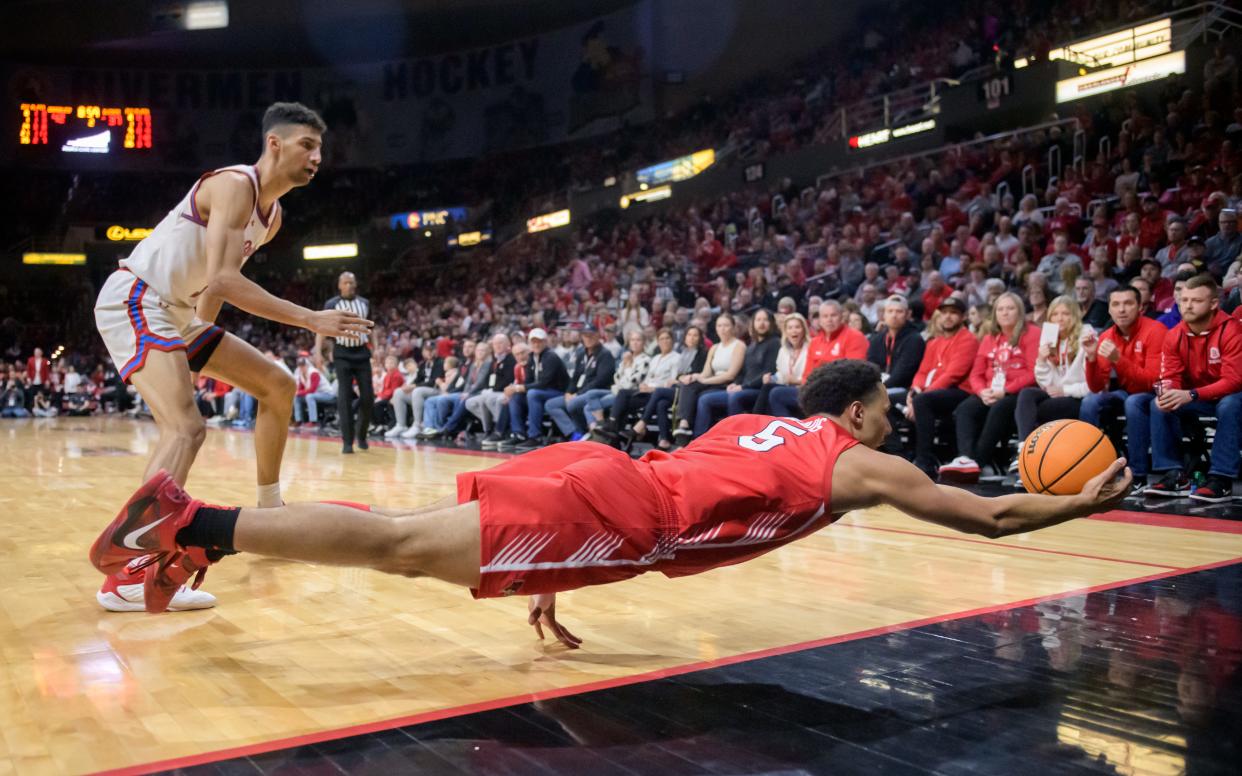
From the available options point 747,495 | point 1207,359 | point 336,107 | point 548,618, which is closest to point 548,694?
point 548,618

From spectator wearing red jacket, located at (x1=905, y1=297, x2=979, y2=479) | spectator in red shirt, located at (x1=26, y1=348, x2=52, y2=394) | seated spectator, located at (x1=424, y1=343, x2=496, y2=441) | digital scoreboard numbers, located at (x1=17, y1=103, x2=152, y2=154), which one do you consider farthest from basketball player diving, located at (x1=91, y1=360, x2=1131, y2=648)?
digital scoreboard numbers, located at (x1=17, y1=103, x2=152, y2=154)

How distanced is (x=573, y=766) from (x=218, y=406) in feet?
60.6

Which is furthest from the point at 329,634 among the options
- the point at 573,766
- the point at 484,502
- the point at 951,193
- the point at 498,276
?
the point at 498,276

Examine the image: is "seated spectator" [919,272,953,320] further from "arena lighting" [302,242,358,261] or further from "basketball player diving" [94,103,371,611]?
"arena lighting" [302,242,358,261]

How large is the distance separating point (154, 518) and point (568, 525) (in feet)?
3.39

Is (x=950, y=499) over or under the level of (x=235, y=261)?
under

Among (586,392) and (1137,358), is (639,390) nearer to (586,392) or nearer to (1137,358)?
(586,392)

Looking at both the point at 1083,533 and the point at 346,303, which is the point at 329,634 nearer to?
the point at 1083,533

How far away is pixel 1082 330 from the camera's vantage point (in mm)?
6441

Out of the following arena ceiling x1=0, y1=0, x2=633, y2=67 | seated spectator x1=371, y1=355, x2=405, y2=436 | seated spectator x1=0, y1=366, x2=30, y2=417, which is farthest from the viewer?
arena ceiling x1=0, y1=0, x2=633, y2=67

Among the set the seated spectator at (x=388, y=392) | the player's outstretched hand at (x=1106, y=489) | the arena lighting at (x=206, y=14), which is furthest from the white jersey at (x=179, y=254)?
the arena lighting at (x=206, y=14)

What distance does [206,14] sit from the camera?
25.0 meters

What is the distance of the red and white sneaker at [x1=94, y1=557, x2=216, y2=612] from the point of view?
321 cm

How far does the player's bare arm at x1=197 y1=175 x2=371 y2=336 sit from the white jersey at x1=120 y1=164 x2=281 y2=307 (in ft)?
0.17
